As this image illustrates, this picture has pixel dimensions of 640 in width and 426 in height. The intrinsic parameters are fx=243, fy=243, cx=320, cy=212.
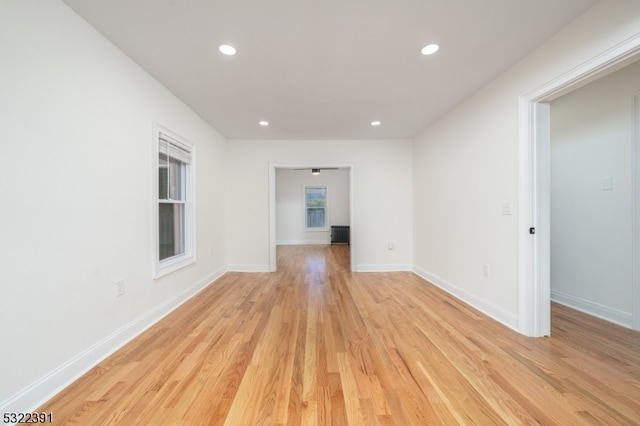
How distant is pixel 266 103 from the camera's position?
293cm

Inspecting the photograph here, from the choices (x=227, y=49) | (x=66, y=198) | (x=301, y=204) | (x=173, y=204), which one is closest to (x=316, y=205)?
(x=301, y=204)

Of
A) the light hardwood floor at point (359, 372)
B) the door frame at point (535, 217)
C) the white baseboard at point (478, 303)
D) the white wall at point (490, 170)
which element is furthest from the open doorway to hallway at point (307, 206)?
the door frame at point (535, 217)

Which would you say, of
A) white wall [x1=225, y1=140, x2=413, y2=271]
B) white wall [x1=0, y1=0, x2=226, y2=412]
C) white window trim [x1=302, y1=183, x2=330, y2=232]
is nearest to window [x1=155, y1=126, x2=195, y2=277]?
white wall [x1=0, y1=0, x2=226, y2=412]

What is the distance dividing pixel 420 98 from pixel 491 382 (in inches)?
109

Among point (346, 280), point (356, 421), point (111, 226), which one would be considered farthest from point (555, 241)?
point (111, 226)

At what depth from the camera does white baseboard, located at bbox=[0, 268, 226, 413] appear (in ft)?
4.24

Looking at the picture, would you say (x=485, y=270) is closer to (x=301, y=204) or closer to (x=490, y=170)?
(x=490, y=170)

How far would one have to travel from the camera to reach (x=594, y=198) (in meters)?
2.49

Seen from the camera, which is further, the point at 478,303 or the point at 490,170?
the point at 478,303

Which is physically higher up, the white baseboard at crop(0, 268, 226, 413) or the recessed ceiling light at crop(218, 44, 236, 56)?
the recessed ceiling light at crop(218, 44, 236, 56)

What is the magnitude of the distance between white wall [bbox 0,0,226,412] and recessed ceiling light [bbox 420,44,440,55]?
2490 millimetres

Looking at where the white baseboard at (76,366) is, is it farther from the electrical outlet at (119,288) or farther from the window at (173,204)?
the window at (173,204)

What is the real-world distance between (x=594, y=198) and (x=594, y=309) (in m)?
1.13

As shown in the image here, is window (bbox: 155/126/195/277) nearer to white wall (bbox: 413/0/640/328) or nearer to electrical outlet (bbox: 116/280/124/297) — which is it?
electrical outlet (bbox: 116/280/124/297)
